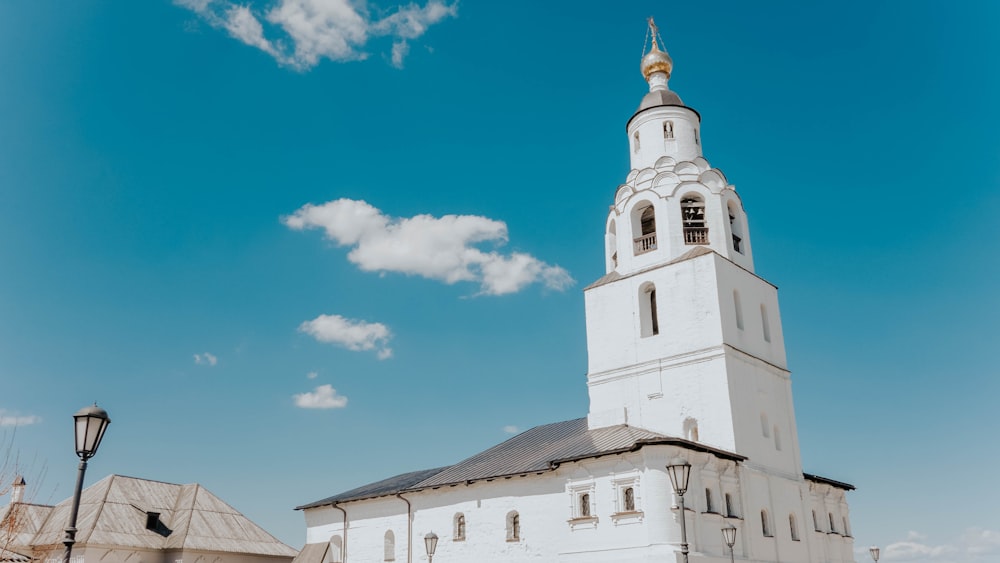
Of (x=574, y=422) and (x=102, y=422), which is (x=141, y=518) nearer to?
(x=574, y=422)

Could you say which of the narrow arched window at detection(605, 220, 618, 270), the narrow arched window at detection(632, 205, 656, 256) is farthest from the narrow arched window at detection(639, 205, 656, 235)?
the narrow arched window at detection(605, 220, 618, 270)

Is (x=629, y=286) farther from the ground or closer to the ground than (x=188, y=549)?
farther from the ground

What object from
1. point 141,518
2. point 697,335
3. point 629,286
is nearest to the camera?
point 697,335

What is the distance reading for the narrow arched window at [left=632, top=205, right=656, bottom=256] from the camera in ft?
95.3

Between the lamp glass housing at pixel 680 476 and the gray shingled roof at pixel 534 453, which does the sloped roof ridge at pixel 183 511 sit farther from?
the lamp glass housing at pixel 680 476

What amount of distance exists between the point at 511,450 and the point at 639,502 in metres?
8.18

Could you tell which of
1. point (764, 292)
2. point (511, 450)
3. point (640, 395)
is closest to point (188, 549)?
point (511, 450)

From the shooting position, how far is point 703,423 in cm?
2516

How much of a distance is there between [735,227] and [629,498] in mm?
11894

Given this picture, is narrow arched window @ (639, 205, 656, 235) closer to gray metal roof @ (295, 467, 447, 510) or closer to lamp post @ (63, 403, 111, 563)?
gray metal roof @ (295, 467, 447, 510)

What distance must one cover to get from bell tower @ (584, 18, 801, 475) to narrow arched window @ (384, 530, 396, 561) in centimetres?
914

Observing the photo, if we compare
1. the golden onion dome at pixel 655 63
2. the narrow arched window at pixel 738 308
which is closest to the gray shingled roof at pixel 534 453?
the narrow arched window at pixel 738 308

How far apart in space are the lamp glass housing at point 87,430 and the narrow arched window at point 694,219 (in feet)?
73.1

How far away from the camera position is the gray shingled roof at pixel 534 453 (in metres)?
24.0
